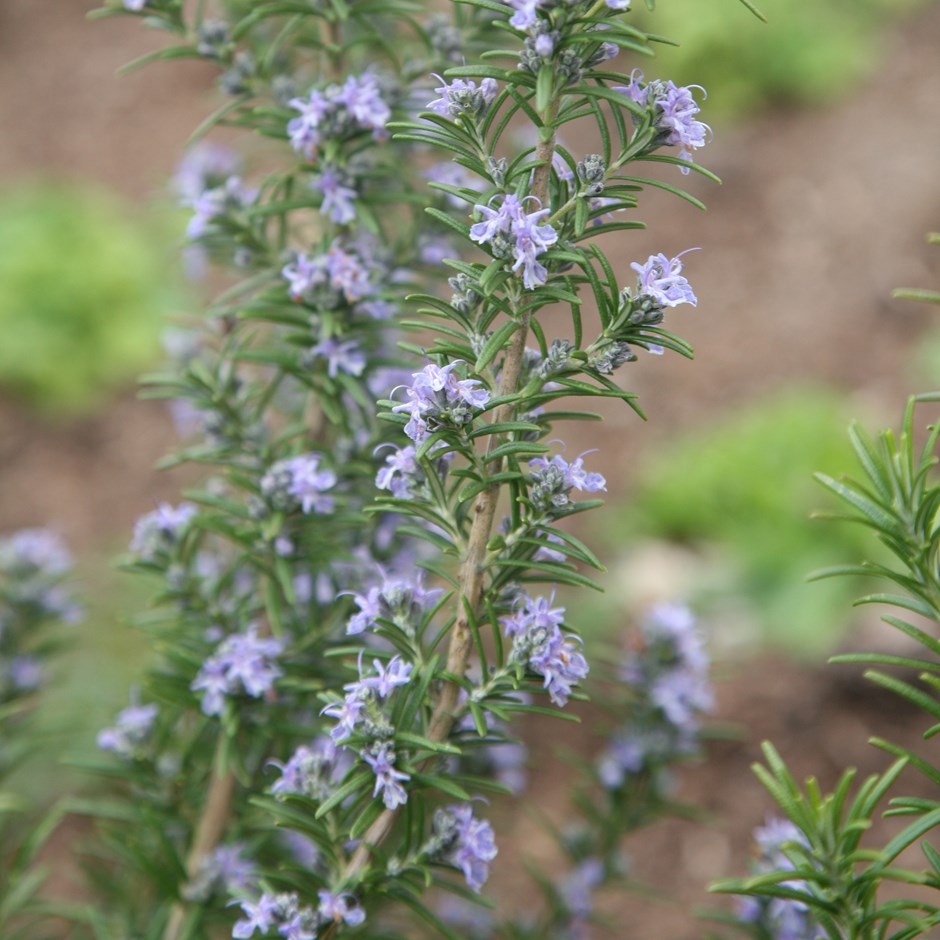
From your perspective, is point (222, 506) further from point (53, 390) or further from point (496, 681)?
point (53, 390)

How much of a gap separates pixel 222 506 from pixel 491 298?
0.59m

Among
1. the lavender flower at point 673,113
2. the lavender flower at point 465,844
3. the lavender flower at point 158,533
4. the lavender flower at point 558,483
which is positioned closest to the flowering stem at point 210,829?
the lavender flower at point 158,533

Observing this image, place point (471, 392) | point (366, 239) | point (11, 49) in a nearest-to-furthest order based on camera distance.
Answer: point (471, 392) → point (366, 239) → point (11, 49)

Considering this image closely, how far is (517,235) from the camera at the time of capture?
39.8 inches

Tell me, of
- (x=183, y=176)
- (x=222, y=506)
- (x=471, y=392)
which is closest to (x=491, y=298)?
(x=471, y=392)

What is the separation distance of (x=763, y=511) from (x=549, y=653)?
2529mm

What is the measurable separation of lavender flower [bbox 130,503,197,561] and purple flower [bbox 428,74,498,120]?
71cm

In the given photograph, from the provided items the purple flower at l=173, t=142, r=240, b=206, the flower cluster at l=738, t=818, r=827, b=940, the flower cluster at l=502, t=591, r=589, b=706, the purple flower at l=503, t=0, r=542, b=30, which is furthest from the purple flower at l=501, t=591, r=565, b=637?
the purple flower at l=173, t=142, r=240, b=206

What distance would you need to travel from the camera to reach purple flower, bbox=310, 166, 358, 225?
4.53 ft

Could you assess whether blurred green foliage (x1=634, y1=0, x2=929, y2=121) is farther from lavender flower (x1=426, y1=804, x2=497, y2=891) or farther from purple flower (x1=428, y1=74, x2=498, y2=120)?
lavender flower (x1=426, y1=804, x2=497, y2=891)

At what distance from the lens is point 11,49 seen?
230 inches

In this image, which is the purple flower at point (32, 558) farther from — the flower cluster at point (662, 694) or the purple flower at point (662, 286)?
the purple flower at point (662, 286)

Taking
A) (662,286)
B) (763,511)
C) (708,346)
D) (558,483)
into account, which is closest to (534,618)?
(558,483)

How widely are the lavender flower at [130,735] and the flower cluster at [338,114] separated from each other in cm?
83
